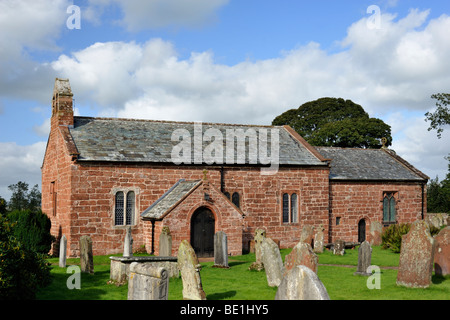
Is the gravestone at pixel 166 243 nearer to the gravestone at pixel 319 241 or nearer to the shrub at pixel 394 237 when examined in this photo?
the gravestone at pixel 319 241

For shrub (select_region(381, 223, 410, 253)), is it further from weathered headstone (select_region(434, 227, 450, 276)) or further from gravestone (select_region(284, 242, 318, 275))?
gravestone (select_region(284, 242, 318, 275))

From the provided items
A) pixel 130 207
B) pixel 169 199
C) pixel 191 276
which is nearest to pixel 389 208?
pixel 169 199

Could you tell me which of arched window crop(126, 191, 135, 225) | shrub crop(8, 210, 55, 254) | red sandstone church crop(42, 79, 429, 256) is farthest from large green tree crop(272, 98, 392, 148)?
shrub crop(8, 210, 55, 254)

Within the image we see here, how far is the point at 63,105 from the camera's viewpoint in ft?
90.2

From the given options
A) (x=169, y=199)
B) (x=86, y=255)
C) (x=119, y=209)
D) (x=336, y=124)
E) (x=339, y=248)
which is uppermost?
(x=336, y=124)

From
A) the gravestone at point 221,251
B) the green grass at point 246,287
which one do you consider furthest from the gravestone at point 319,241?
the gravestone at point 221,251

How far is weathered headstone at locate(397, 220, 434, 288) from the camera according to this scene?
14.4 metres

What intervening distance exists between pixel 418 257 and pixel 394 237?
45.1ft

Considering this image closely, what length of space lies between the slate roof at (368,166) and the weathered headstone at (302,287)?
23.5 m

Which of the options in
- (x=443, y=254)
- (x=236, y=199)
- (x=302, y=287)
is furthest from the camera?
(x=236, y=199)

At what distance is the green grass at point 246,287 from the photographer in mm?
14109

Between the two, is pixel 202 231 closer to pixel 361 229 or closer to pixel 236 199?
pixel 236 199
